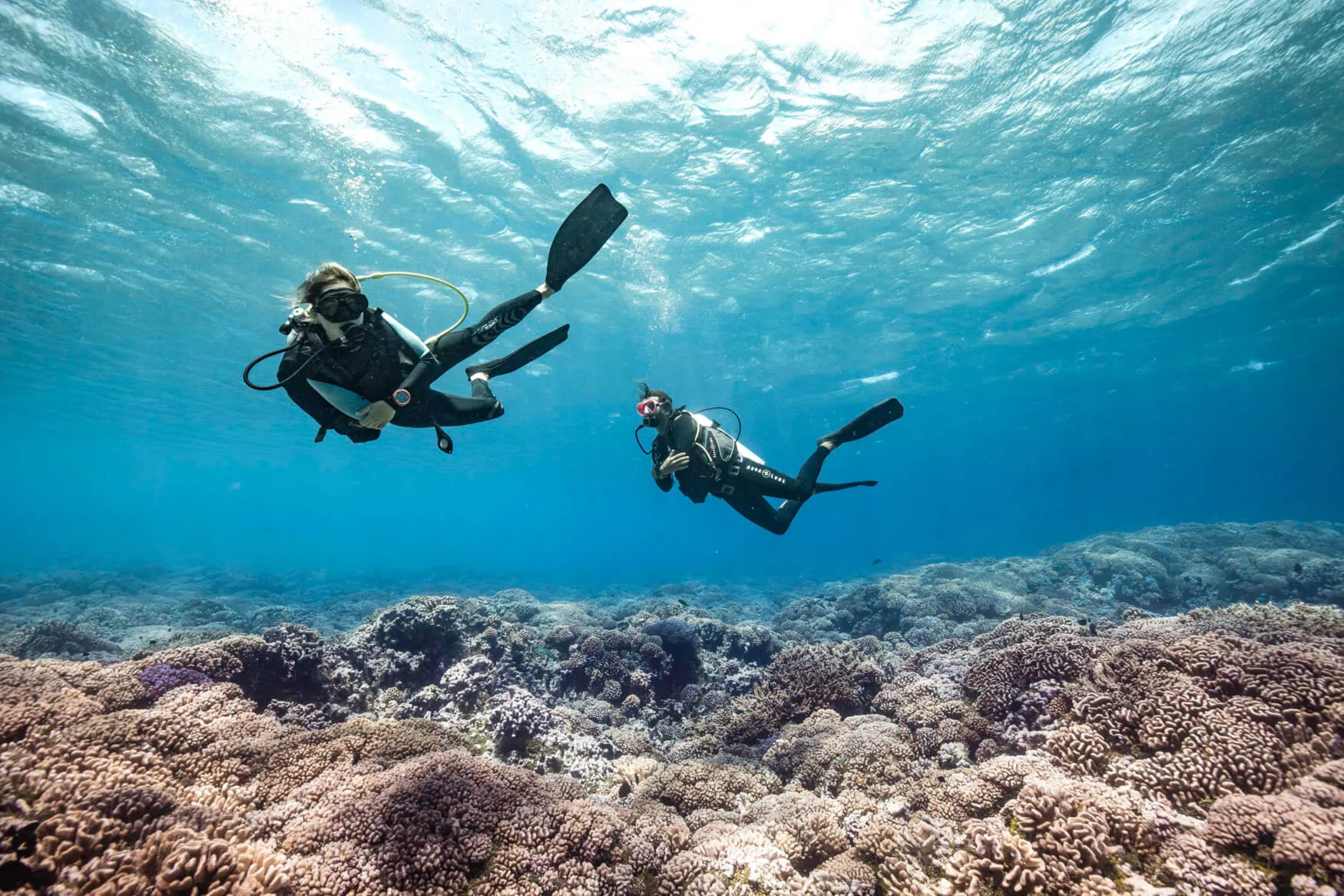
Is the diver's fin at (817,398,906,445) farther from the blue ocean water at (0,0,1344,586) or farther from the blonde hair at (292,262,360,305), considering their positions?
the blue ocean water at (0,0,1344,586)

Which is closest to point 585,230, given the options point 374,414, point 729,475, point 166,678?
point 374,414

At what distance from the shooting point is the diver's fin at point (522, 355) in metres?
5.39

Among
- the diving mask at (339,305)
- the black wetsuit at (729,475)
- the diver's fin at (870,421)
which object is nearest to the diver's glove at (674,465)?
the black wetsuit at (729,475)

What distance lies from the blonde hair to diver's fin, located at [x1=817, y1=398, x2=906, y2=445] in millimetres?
6021

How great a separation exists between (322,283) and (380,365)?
0.75 m

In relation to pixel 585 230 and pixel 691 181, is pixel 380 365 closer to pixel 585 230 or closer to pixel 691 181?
pixel 585 230

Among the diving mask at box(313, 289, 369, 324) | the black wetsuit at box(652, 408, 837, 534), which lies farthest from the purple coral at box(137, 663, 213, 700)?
the black wetsuit at box(652, 408, 837, 534)

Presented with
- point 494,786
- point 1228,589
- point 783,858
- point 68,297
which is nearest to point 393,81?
point 494,786

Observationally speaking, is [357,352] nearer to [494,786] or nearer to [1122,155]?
[494,786]

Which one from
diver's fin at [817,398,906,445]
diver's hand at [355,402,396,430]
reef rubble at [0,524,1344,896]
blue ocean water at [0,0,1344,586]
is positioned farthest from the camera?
blue ocean water at [0,0,1344,586]

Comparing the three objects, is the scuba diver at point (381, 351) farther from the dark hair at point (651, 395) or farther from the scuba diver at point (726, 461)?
the scuba diver at point (726, 461)

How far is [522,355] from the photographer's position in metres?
5.56

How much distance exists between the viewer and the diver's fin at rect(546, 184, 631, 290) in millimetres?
5176

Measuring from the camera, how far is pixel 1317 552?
1689 centimetres
